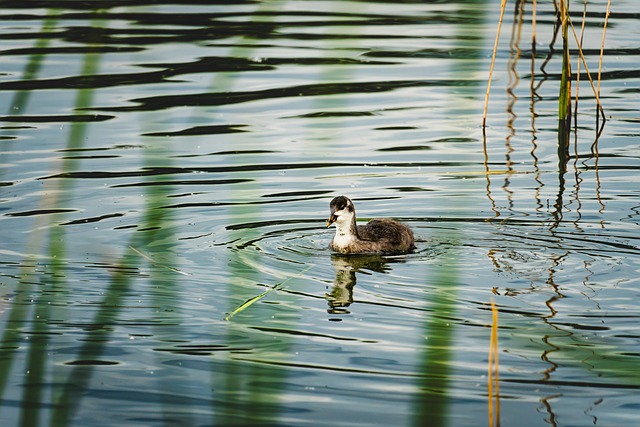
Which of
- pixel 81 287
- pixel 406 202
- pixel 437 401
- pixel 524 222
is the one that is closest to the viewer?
pixel 437 401

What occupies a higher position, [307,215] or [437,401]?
[437,401]

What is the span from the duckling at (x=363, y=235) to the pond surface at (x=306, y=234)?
19 cm

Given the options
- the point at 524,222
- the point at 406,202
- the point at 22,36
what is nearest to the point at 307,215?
→ the point at 406,202

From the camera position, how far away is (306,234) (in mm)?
10297

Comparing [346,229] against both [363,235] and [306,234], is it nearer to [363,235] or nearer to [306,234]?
[363,235]

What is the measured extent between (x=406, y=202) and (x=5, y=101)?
6162mm

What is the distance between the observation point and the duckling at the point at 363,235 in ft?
31.9

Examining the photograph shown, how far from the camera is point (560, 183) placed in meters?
11.8

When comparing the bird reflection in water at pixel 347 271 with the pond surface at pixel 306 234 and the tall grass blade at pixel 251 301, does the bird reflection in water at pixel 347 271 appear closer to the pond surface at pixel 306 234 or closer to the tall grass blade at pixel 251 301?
the pond surface at pixel 306 234

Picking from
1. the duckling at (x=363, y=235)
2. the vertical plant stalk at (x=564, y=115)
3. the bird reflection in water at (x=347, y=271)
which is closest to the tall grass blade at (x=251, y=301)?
the bird reflection in water at (x=347, y=271)

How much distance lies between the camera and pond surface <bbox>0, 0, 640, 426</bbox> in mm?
6117

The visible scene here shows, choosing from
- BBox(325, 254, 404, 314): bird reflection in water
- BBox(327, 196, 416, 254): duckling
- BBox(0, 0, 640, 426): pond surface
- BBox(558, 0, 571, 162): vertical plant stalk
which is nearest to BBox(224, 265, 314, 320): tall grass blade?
BBox(0, 0, 640, 426): pond surface

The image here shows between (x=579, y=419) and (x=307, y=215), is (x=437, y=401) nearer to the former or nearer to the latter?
(x=579, y=419)

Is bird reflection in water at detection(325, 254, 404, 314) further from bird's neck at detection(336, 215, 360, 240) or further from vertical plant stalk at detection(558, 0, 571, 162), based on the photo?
vertical plant stalk at detection(558, 0, 571, 162)
